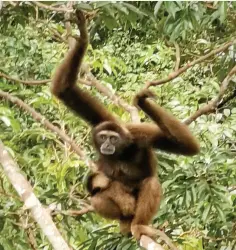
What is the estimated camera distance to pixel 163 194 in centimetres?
455

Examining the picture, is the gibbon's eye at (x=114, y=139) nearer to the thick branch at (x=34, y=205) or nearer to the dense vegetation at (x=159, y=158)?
the dense vegetation at (x=159, y=158)

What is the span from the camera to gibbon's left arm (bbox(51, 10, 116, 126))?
400 cm

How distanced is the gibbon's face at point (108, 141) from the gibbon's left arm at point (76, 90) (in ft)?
0.57

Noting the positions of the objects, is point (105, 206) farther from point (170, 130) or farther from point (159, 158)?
point (170, 130)

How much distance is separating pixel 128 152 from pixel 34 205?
53.9 inches

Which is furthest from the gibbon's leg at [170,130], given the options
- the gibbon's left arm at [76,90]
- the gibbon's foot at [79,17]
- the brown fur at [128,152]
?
the gibbon's foot at [79,17]

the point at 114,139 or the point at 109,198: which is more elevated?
the point at 114,139

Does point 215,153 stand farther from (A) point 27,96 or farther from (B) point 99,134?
(A) point 27,96

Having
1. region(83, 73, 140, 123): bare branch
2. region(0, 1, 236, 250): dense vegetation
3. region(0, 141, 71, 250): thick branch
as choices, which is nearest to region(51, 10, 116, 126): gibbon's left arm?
region(83, 73, 140, 123): bare branch

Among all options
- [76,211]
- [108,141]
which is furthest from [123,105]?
[76,211]

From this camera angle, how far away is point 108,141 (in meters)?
4.51

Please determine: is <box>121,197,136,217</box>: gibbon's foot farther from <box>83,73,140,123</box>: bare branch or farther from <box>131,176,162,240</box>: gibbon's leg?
<box>83,73,140,123</box>: bare branch

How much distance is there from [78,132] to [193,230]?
1.40m

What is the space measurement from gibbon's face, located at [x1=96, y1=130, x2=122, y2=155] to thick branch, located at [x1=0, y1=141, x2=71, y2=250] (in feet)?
3.03
